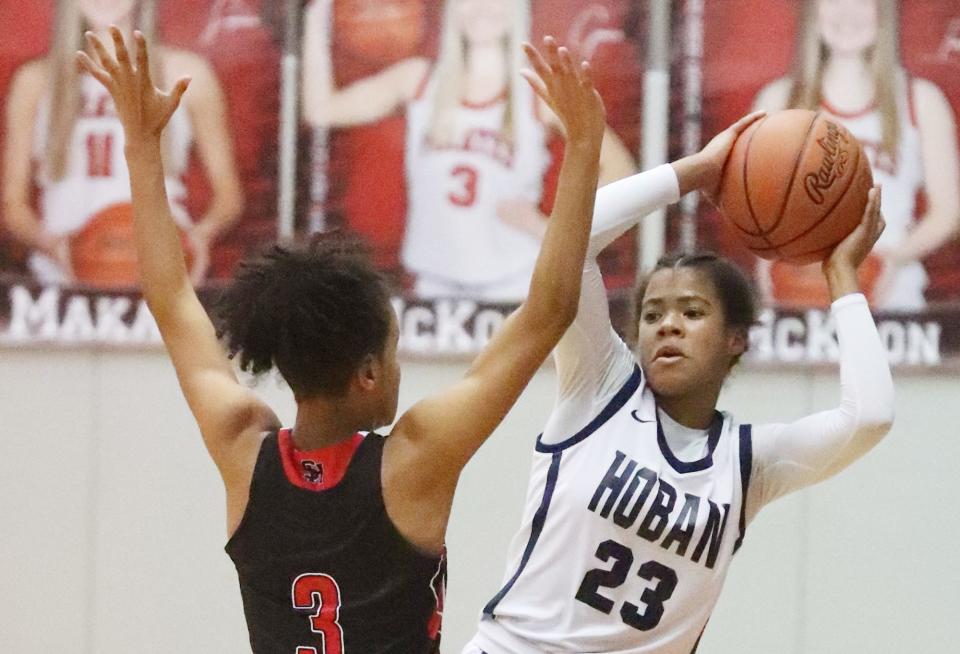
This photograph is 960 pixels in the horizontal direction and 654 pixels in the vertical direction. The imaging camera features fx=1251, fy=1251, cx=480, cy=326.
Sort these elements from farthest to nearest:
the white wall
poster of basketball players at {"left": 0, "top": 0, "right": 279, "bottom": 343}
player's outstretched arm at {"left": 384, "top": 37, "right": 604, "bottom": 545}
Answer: poster of basketball players at {"left": 0, "top": 0, "right": 279, "bottom": 343}
the white wall
player's outstretched arm at {"left": 384, "top": 37, "right": 604, "bottom": 545}

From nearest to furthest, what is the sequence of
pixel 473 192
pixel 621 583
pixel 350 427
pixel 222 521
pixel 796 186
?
pixel 350 427
pixel 621 583
pixel 796 186
pixel 473 192
pixel 222 521

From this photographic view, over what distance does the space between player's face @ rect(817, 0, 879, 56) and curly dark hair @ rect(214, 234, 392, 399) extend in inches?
112

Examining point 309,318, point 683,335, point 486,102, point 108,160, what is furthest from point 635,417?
point 108,160

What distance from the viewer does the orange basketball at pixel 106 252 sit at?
4.42 meters

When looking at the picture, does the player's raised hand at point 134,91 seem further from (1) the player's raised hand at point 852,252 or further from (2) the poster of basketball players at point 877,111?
(2) the poster of basketball players at point 877,111

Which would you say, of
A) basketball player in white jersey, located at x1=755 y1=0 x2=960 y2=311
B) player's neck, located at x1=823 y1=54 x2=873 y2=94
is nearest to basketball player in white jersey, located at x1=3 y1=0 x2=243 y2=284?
basketball player in white jersey, located at x1=755 y1=0 x2=960 y2=311

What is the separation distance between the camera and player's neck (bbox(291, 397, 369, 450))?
1.80 meters

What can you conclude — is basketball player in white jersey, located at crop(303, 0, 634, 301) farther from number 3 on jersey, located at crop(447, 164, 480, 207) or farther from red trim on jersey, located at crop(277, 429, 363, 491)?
red trim on jersey, located at crop(277, 429, 363, 491)

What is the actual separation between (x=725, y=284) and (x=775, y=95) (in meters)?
1.82

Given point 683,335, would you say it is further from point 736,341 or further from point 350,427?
point 350,427

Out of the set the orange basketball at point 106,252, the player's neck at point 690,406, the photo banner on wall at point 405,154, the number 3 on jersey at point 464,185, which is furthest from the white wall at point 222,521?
the player's neck at point 690,406

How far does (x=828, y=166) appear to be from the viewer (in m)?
2.49

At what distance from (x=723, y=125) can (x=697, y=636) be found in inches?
86.4

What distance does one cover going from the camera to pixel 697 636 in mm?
2480
